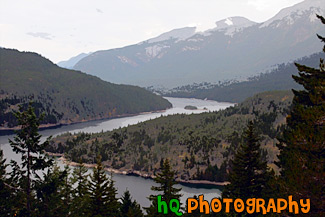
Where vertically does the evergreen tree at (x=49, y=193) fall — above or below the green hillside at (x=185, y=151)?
above

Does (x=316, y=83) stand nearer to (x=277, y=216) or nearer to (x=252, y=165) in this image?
(x=277, y=216)

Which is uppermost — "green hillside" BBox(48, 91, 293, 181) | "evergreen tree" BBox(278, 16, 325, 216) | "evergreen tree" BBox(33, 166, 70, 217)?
"evergreen tree" BBox(278, 16, 325, 216)

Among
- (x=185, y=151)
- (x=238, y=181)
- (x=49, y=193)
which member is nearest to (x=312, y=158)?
(x=238, y=181)

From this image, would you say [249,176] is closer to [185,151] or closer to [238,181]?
[238,181]

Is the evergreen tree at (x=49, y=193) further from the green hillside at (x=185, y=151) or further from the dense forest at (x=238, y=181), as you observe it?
the green hillside at (x=185, y=151)

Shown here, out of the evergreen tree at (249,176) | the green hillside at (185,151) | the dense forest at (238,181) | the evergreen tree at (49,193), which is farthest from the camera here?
the green hillside at (185,151)

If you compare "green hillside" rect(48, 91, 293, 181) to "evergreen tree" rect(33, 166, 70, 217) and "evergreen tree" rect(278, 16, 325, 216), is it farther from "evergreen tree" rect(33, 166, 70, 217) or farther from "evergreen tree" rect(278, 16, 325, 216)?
"evergreen tree" rect(278, 16, 325, 216)

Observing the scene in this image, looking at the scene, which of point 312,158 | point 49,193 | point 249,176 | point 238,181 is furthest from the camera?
point 238,181

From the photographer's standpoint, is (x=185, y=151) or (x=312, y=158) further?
(x=185, y=151)

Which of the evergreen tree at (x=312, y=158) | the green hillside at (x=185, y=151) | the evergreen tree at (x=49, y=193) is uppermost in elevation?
the evergreen tree at (x=312, y=158)

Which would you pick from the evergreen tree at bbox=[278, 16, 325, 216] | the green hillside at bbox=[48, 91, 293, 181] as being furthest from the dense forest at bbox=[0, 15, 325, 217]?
the green hillside at bbox=[48, 91, 293, 181]

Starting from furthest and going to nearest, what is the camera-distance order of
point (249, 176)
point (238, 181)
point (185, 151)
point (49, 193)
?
point (185, 151)
point (238, 181)
point (249, 176)
point (49, 193)

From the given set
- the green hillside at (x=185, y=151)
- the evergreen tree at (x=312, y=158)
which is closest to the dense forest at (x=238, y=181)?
the evergreen tree at (x=312, y=158)

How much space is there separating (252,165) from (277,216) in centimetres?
1022
